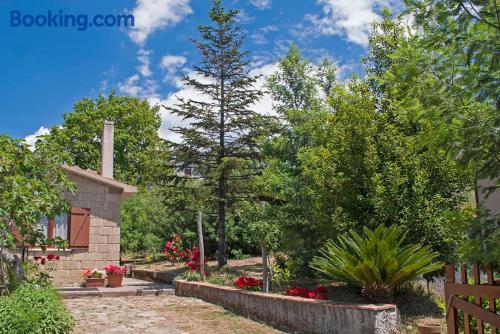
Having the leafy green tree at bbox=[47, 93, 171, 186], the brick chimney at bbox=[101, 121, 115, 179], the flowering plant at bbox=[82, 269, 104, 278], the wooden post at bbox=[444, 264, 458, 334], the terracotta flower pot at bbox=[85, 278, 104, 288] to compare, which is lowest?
the terracotta flower pot at bbox=[85, 278, 104, 288]

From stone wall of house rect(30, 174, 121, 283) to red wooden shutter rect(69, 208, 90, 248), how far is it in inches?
9.3

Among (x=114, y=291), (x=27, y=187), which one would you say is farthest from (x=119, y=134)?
(x=27, y=187)

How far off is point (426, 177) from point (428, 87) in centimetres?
539

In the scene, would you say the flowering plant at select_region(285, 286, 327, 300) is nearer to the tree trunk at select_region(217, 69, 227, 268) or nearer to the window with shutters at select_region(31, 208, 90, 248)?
the tree trunk at select_region(217, 69, 227, 268)

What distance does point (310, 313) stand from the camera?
7.75m

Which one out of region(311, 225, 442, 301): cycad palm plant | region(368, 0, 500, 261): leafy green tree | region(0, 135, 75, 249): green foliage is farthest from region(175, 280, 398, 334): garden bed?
region(0, 135, 75, 249): green foliage

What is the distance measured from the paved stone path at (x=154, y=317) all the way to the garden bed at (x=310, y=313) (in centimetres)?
26

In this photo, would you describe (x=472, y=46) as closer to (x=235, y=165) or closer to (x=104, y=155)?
(x=235, y=165)

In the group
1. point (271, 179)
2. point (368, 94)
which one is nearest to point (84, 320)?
point (271, 179)

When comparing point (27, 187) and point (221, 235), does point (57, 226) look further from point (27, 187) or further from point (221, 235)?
point (27, 187)

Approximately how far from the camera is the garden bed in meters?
6.64

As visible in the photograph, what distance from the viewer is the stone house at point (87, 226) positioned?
15.2 metres

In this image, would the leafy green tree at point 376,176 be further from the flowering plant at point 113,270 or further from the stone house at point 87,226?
the stone house at point 87,226

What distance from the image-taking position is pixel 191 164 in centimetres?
1744
